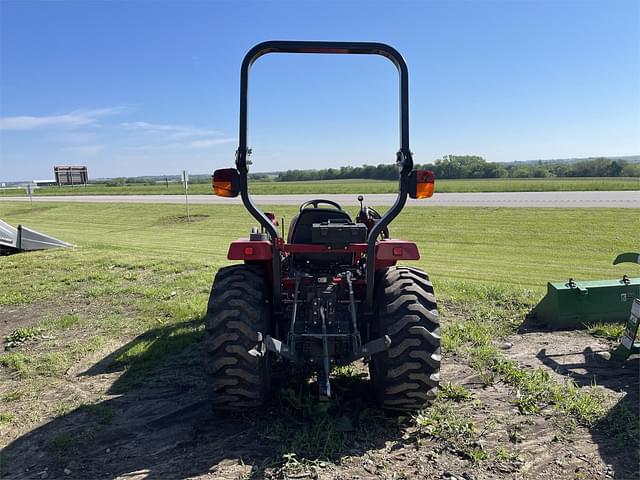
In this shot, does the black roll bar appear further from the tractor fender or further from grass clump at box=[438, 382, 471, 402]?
grass clump at box=[438, 382, 471, 402]

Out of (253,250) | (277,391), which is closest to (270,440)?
(277,391)

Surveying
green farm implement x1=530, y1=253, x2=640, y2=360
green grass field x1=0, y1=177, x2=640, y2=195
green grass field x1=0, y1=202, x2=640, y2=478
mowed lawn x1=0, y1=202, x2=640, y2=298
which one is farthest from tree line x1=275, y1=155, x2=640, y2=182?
green farm implement x1=530, y1=253, x2=640, y2=360

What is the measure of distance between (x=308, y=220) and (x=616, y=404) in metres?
2.69

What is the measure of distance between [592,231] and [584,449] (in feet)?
37.5

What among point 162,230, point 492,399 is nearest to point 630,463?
point 492,399

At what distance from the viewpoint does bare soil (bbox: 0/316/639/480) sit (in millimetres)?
2916

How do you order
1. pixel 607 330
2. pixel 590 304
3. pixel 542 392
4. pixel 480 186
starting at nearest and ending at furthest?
pixel 542 392 → pixel 607 330 → pixel 590 304 → pixel 480 186

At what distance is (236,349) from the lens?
333 cm

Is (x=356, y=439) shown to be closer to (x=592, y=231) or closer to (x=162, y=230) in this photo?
(x=592, y=231)

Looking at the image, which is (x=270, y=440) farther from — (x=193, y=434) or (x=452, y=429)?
(x=452, y=429)

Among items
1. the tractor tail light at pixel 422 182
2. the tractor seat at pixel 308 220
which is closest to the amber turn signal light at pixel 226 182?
the tractor seat at pixel 308 220

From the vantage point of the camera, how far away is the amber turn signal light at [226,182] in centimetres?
324

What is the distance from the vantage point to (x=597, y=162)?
47.1 metres

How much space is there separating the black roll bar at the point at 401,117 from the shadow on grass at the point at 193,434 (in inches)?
38.7
